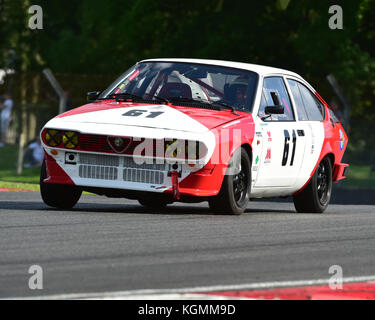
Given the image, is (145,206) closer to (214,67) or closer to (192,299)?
(214,67)

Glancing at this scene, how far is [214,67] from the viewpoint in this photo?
11.4 metres

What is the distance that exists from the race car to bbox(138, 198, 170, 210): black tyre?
1 centimetres

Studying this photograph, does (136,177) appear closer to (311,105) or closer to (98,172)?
(98,172)

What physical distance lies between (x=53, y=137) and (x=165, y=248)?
2.83 metres

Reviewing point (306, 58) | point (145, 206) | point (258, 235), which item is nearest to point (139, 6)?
point (306, 58)

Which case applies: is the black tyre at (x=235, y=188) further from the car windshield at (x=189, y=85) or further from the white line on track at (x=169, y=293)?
the white line on track at (x=169, y=293)

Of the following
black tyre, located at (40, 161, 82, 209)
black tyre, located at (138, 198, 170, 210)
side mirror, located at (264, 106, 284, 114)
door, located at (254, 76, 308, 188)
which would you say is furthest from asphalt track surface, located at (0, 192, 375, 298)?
side mirror, located at (264, 106, 284, 114)

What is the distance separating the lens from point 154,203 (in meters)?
11.7

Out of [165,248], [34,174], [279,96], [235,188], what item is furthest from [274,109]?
[34,174]

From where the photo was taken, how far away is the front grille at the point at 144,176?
390 inches

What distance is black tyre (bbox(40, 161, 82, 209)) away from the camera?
10508mm

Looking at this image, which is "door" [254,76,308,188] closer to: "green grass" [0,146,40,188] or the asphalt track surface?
the asphalt track surface

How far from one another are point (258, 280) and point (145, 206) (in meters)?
5.88

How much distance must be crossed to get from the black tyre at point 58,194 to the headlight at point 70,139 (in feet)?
1.54
